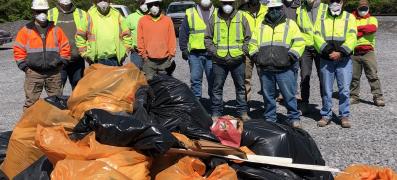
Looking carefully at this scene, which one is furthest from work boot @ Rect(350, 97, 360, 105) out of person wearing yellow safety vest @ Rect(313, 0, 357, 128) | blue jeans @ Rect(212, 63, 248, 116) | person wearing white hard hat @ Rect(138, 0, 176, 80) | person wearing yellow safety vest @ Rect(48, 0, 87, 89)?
person wearing yellow safety vest @ Rect(48, 0, 87, 89)

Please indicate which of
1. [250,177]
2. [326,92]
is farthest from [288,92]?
[250,177]

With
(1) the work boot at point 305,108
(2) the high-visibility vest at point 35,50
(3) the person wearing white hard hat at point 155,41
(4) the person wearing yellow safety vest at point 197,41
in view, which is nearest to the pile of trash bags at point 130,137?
(2) the high-visibility vest at point 35,50

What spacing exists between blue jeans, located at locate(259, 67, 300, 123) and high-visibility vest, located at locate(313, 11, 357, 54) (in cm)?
64

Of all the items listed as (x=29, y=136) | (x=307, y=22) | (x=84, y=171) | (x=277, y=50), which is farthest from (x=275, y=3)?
(x=84, y=171)

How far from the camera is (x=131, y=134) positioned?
12.6 feet

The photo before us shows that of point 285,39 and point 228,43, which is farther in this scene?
point 228,43

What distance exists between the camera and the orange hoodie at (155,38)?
761 cm

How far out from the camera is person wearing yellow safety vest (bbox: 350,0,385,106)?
8352 millimetres

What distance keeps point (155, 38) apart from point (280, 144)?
11.7ft

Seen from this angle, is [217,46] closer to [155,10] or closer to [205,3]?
[205,3]

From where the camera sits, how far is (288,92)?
22.5 ft

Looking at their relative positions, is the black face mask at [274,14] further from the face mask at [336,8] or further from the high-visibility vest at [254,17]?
the face mask at [336,8]

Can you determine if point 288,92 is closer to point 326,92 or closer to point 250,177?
point 326,92

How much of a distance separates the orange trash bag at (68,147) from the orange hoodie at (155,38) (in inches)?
144
